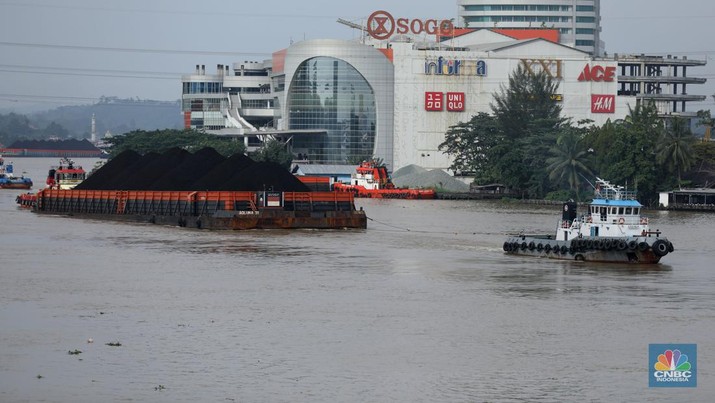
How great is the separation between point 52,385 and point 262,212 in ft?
167

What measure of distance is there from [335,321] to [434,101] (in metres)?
139

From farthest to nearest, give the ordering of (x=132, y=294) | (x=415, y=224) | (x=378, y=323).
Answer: (x=415, y=224) → (x=132, y=294) → (x=378, y=323)

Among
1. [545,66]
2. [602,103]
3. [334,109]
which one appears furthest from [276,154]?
[602,103]

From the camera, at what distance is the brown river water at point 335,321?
1383 inches

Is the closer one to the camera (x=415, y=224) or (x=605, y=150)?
(x=415, y=224)

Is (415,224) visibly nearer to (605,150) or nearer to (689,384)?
(605,150)

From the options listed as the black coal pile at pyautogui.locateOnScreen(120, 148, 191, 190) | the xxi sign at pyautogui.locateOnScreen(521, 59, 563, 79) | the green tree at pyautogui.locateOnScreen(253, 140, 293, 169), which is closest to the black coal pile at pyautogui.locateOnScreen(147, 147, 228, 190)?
the black coal pile at pyautogui.locateOnScreen(120, 148, 191, 190)

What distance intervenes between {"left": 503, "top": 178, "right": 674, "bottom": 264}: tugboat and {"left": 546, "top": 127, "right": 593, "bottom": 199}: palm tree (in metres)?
73.2

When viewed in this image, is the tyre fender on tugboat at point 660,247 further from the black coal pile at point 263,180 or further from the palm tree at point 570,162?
the palm tree at point 570,162

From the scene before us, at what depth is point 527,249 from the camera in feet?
226

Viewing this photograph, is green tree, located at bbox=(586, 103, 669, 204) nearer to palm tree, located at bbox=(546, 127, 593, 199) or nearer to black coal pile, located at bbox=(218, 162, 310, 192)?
palm tree, located at bbox=(546, 127, 593, 199)

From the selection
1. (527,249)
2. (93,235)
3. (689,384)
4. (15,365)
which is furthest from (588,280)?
(93,235)

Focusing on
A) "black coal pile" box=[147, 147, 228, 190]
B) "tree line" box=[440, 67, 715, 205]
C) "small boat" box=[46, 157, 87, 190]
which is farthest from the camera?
"tree line" box=[440, 67, 715, 205]

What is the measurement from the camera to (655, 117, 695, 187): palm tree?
438ft
